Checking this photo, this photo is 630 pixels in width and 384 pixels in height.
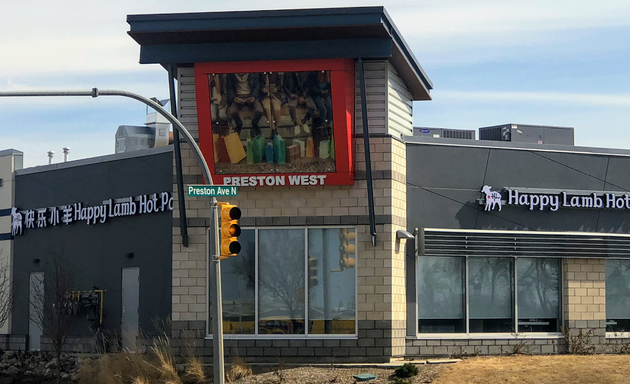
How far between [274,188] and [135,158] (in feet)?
20.8

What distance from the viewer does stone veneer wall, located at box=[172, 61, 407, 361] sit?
75.9 feet

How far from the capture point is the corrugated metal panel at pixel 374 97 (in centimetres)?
2347

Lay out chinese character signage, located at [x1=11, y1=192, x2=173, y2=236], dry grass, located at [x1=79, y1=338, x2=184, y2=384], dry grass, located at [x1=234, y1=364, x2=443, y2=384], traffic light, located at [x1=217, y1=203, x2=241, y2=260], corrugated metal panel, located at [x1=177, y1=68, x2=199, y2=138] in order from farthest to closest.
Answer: chinese character signage, located at [x1=11, y1=192, x2=173, y2=236], corrugated metal panel, located at [x1=177, y1=68, x2=199, y2=138], dry grass, located at [x1=79, y1=338, x2=184, y2=384], dry grass, located at [x1=234, y1=364, x2=443, y2=384], traffic light, located at [x1=217, y1=203, x2=241, y2=260]

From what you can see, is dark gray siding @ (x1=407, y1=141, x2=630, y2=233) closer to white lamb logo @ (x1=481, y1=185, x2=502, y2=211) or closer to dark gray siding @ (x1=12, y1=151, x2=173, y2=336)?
white lamb logo @ (x1=481, y1=185, x2=502, y2=211)

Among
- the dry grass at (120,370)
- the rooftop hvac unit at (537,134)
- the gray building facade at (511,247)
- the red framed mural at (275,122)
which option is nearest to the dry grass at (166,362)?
the dry grass at (120,370)

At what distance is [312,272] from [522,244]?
6069 millimetres

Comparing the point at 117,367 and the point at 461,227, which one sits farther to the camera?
the point at 461,227

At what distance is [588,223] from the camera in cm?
2595

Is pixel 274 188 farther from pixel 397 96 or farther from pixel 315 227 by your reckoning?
pixel 397 96

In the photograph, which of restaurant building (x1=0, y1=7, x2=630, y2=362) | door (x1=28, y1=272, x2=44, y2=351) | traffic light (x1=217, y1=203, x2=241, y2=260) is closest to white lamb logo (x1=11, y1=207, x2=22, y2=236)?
door (x1=28, y1=272, x2=44, y2=351)

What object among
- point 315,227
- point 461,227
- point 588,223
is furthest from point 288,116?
point 588,223

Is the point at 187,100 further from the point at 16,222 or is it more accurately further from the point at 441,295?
the point at 16,222

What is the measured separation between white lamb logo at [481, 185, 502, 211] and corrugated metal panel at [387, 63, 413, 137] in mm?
2747

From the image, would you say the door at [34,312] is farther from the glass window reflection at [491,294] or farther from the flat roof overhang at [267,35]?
the glass window reflection at [491,294]
